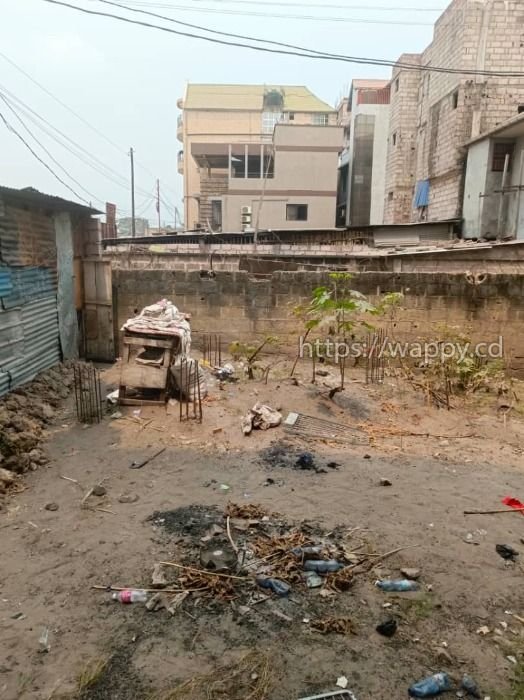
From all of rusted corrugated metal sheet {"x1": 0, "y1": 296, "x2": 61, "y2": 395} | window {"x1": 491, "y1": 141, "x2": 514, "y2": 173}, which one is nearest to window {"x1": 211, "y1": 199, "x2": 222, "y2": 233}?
window {"x1": 491, "y1": 141, "x2": 514, "y2": 173}

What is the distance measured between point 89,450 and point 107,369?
336 centimetres

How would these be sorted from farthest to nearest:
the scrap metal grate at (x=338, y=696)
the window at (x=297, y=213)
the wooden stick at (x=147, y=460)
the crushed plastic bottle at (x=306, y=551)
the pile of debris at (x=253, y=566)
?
the window at (x=297, y=213) → the wooden stick at (x=147, y=460) → the crushed plastic bottle at (x=306, y=551) → the pile of debris at (x=253, y=566) → the scrap metal grate at (x=338, y=696)

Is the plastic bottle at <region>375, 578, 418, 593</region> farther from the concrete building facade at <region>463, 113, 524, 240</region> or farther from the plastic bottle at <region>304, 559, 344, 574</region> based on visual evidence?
the concrete building facade at <region>463, 113, 524, 240</region>

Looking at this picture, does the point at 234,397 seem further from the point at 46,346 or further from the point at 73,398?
the point at 46,346

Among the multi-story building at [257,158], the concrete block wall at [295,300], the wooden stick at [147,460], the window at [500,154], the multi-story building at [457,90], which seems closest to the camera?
the wooden stick at [147,460]

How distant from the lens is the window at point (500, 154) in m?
15.1

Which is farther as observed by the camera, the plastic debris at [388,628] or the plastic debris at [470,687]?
the plastic debris at [388,628]

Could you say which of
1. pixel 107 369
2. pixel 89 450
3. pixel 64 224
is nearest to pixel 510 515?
pixel 89 450

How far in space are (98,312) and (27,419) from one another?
3572mm

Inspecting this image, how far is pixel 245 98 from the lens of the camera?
31953mm

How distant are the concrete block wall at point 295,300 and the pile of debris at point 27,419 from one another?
223 centimetres

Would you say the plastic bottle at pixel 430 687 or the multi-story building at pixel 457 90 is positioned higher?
the multi-story building at pixel 457 90

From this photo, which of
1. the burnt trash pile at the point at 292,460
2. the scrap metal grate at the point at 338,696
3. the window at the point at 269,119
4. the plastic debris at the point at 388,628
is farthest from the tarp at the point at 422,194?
the scrap metal grate at the point at 338,696

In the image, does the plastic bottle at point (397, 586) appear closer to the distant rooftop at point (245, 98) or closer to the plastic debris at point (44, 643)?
the plastic debris at point (44, 643)
